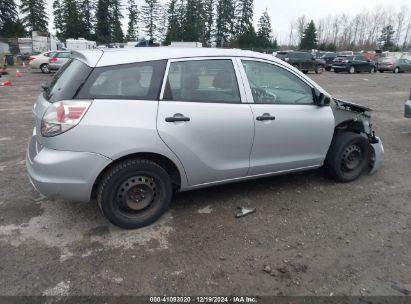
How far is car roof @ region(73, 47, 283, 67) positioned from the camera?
3.28 m

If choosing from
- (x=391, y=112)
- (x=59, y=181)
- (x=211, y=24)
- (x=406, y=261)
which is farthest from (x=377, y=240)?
(x=211, y=24)

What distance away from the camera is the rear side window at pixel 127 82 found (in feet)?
10.4

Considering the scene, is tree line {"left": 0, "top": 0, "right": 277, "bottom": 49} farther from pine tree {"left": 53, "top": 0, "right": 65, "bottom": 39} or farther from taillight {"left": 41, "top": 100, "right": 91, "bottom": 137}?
taillight {"left": 41, "top": 100, "right": 91, "bottom": 137}

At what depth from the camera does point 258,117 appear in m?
3.79

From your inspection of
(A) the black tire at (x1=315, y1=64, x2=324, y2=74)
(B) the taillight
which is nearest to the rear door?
(B) the taillight

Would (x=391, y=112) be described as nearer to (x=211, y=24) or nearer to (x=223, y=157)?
(x=223, y=157)

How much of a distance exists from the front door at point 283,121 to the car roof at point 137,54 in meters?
0.34

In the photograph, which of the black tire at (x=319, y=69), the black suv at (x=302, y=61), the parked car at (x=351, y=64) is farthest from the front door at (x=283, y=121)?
the parked car at (x=351, y=64)

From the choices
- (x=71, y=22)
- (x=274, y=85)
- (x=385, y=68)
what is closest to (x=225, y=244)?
(x=274, y=85)

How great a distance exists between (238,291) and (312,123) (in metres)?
2.33

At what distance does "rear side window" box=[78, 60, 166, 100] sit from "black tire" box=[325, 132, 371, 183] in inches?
102

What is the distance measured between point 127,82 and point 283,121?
1824 millimetres

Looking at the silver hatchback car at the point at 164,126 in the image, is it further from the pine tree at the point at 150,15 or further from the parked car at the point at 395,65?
the pine tree at the point at 150,15

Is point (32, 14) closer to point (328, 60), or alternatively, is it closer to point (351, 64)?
point (328, 60)
